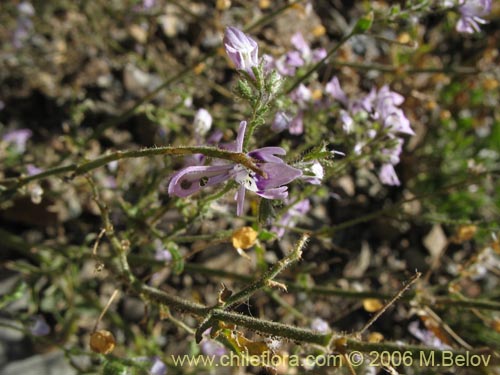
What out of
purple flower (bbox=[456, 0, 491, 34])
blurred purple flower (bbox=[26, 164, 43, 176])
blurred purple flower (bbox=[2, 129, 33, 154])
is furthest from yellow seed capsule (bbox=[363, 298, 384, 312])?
blurred purple flower (bbox=[2, 129, 33, 154])

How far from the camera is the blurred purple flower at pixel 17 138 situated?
2748 mm

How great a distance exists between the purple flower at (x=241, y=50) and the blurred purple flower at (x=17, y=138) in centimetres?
178

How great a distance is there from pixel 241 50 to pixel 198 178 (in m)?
0.35

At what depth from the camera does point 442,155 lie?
3695 millimetres

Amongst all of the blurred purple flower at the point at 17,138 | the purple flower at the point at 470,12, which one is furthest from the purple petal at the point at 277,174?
the blurred purple flower at the point at 17,138

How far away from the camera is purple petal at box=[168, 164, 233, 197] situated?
1.17m

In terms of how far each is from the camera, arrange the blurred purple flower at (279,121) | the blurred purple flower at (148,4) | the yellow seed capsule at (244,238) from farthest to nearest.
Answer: the blurred purple flower at (148,4) < the blurred purple flower at (279,121) < the yellow seed capsule at (244,238)

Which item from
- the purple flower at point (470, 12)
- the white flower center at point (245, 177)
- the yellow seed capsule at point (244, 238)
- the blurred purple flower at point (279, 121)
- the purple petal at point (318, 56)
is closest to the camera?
the white flower center at point (245, 177)

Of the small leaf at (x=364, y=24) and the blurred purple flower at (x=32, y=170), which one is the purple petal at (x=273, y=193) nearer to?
the small leaf at (x=364, y=24)

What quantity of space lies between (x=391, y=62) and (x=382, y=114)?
6.12 ft

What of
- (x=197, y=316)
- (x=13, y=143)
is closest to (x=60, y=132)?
(x=13, y=143)

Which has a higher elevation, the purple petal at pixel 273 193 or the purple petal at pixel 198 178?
the purple petal at pixel 198 178

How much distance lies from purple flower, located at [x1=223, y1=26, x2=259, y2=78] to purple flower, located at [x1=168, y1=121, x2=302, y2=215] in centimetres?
24

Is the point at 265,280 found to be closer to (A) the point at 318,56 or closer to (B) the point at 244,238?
(B) the point at 244,238
